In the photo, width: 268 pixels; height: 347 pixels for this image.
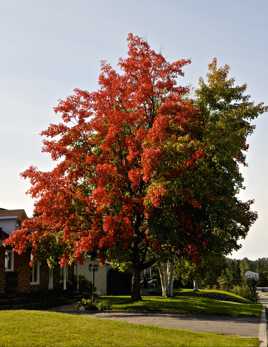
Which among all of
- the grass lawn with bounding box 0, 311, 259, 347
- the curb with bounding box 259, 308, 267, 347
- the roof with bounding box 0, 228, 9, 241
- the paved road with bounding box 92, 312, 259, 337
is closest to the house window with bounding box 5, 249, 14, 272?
the roof with bounding box 0, 228, 9, 241

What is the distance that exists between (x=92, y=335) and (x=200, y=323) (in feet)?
23.3

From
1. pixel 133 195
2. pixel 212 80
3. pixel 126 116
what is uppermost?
pixel 212 80

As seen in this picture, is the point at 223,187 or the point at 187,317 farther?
the point at 223,187

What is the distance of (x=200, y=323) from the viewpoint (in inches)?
790

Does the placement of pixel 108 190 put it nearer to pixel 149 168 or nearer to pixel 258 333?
pixel 149 168

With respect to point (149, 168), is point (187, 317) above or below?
below

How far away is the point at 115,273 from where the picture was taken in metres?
48.8

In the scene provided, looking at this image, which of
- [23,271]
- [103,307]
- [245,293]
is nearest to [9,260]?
[23,271]

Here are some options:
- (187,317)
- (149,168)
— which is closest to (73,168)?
(149,168)

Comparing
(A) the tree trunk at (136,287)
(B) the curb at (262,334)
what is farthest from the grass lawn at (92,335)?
(A) the tree trunk at (136,287)

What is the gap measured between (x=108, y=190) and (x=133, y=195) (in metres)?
1.70

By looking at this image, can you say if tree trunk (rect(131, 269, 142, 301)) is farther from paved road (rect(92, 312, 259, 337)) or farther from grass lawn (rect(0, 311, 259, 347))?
grass lawn (rect(0, 311, 259, 347))

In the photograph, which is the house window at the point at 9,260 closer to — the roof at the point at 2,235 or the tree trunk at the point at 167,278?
the roof at the point at 2,235

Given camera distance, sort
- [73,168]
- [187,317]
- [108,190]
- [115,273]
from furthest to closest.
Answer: [115,273] < [73,168] < [108,190] < [187,317]
